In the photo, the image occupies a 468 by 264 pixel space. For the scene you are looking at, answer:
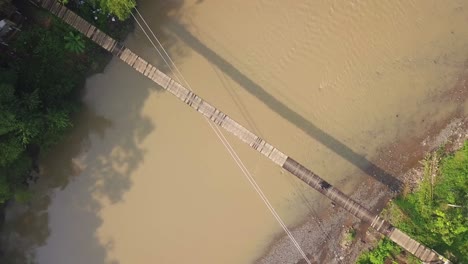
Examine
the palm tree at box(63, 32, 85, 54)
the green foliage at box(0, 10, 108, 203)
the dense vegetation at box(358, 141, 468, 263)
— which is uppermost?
the dense vegetation at box(358, 141, 468, 263)

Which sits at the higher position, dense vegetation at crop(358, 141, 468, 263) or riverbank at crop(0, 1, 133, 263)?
dense vegetation at crop(358, 141, 468, 263)

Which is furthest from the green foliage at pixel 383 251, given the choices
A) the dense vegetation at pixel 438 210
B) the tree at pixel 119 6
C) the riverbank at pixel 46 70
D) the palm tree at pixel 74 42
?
the palm tree at pixel 74 42

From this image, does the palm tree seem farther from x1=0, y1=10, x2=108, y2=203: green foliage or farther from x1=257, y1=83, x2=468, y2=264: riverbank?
x1=257, y1=83, x2=468, y2=264: riverbank

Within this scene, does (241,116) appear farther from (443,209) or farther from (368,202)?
(443,209)

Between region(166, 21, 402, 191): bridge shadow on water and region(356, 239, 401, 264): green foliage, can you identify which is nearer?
region(356, 239, 401, 264): green foliage

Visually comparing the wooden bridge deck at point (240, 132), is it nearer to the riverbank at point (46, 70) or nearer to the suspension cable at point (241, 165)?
the riverbank at point (46, 70)

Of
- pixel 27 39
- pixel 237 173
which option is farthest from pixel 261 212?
pixel 27 39

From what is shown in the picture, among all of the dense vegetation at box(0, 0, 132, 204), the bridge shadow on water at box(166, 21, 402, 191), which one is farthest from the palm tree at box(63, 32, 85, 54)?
the bridge shadow on water at box(166, 21, 402, 191)
